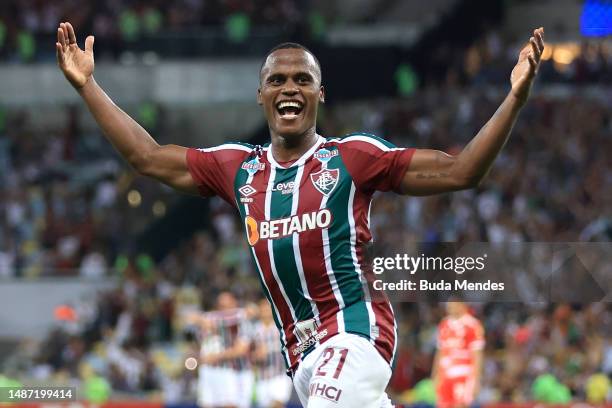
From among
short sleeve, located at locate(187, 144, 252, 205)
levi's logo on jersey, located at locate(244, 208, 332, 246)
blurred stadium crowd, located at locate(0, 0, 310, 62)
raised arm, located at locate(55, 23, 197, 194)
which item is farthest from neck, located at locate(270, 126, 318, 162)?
blurred stadium crowd, located at locate(0, 0, 310, 62)

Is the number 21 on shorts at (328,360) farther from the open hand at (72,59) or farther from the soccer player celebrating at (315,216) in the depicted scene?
the open hand at (72,59)

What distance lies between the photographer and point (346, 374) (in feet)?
17.8

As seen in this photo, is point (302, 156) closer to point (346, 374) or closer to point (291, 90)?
point (291, 90)

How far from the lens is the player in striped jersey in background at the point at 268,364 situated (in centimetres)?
1544

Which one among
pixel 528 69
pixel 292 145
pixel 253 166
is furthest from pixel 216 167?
pixel 528 69

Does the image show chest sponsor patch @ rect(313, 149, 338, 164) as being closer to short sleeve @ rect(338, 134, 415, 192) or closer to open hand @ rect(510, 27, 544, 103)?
short sleeve @ rect(338, 134, 415, 192)

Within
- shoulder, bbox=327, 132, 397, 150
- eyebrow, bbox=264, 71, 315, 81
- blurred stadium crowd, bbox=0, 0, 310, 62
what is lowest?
shoulder, bbox=327, 132, 397, 150

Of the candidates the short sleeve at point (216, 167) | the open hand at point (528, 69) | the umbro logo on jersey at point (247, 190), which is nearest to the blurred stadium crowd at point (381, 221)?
the short sleeve at point (216, 167)

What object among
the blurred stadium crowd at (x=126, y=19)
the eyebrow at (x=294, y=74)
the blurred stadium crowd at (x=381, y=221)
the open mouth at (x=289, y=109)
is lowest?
the open mouth at (x=289, y=109)

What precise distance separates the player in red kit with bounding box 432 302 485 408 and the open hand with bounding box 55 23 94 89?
9.55 meters

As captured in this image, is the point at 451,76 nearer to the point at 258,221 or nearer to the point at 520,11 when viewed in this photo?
the point at 520,11

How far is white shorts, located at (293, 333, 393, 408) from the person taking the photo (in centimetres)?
540

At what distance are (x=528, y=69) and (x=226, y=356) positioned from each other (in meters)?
10.8

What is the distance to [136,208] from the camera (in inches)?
888
